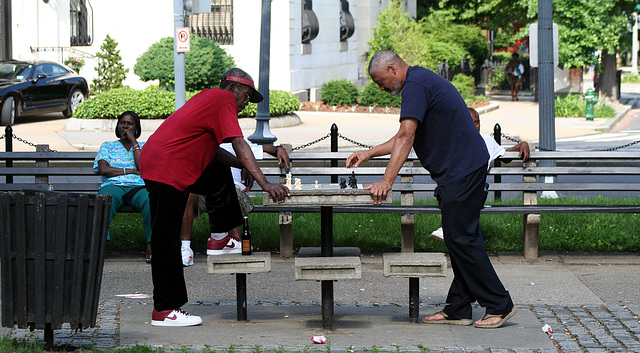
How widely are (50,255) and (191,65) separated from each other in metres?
17.2

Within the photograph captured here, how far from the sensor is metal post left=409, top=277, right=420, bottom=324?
6457mm

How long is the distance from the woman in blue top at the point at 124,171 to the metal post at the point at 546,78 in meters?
5.09

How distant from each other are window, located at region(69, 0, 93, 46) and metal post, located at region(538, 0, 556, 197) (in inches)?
754

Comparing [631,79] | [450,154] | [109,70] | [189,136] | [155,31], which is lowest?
[450,154]

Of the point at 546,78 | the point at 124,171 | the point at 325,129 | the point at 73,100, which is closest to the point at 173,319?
the point at 124,171

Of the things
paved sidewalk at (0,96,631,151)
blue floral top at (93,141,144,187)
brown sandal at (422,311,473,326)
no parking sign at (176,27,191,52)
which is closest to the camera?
brown sandal at (422,311,473,326)

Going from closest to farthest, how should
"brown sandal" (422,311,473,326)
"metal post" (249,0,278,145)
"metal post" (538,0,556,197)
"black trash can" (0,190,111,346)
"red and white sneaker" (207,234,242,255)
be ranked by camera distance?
1. "black trash can" (0,190,111,346)
2. "brown sandal" (422,311,473,326)
3. "red and white sneaker" (207,234,242,255)
4. "metal post" (538,0,556,197)
5. "metal post" (249,0,278,145)

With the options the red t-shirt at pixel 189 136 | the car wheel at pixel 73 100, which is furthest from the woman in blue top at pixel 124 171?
the car wheel at pixel 73 100

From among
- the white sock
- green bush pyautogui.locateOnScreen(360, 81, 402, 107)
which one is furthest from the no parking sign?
green bush pyautogui.locateOnScreen(360, 81, 402, 107)

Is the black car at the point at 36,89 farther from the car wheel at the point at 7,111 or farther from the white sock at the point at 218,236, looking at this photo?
the white sock at the point at 218,236

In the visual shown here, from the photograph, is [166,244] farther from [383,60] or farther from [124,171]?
[124,171]

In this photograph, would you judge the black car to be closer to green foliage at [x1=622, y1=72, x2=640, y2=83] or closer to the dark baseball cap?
the dark baseball cap

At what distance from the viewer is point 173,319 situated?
20.6ft

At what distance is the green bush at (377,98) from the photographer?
27.1 m
